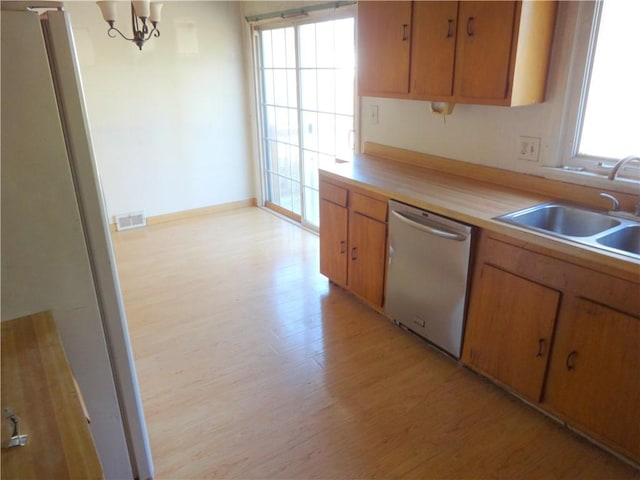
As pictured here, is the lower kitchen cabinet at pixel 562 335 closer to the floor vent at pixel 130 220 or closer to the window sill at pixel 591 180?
the window sill at pixel 591 180

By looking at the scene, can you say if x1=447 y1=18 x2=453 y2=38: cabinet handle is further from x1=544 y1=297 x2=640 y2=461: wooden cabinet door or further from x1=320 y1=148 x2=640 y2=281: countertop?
x1=544 y1=297 x2=640 y2=461: wooden cabinet door

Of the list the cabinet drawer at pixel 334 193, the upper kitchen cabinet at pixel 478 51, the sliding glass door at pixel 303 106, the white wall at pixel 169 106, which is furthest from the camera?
the white wall at pixel 169 106

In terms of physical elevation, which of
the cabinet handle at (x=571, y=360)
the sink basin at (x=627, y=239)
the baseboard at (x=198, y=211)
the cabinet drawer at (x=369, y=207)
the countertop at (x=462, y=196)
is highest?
the countertop at (x=462, y=196)

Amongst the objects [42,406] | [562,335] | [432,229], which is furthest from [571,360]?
[42,406]

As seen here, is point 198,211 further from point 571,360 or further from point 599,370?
point 599,370

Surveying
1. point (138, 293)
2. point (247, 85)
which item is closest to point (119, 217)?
point (138, 293)

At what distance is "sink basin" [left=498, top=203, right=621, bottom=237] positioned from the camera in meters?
2.08

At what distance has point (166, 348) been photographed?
2.68 metres

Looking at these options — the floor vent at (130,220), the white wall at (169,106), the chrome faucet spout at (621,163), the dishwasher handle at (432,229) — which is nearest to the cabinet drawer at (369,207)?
the dishwasher handle at (432,229)

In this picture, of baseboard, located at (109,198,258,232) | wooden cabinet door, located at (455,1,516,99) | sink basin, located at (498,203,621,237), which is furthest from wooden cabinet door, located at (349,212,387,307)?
baseboard, located at (109,198,258,232)

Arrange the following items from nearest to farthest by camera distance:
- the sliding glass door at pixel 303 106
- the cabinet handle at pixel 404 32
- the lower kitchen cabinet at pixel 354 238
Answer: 1. the cabinet handle at pixel 404 32
2. the lower kitchen cabinet at pixel 354 238
3. the sliding glass door at pixel 303 106

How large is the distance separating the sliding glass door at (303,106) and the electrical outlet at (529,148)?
1562mm

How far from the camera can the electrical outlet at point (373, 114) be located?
341 centimetres

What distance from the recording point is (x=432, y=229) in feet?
7.65
